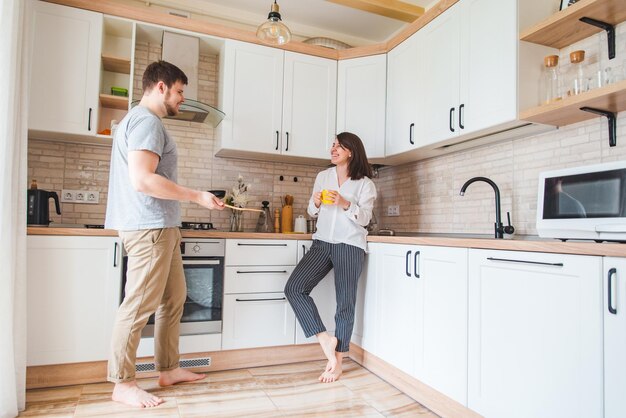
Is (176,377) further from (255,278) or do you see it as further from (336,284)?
(336,284)

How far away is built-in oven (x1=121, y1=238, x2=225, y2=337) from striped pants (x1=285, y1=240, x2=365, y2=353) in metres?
0.45

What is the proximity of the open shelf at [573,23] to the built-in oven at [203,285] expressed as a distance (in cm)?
208

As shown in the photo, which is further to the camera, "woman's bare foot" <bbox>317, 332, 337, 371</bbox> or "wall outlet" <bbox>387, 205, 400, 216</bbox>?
"wall outlet" <bbox>387, 205, 400, 216</bbox>

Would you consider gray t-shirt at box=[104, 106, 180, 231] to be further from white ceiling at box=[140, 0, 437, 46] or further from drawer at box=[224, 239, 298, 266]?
white ceiling at box=[140, 0, 437, 46]

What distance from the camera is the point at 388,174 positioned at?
352cm

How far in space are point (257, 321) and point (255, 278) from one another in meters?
0.28

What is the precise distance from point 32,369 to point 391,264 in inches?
80.3

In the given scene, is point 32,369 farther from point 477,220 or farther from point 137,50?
point 477,220

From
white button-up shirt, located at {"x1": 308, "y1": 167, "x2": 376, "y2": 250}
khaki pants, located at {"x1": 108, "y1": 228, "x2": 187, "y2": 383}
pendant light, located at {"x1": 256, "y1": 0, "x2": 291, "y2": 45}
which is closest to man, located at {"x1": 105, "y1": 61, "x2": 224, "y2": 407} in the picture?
khaki pants, located at {"x1": 108, "y1": 228, "x2": 187, "y2": 383}

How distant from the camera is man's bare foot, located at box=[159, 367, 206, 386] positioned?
7.45 feet

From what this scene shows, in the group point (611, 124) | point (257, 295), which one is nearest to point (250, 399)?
point (257, 295)

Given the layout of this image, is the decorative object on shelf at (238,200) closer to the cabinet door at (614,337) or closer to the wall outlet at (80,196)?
the wall outlet at (80,196)

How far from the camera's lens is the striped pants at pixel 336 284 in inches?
98.9

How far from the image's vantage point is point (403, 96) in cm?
299
